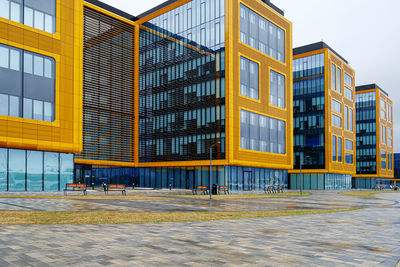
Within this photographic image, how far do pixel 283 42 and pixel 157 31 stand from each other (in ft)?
71.3

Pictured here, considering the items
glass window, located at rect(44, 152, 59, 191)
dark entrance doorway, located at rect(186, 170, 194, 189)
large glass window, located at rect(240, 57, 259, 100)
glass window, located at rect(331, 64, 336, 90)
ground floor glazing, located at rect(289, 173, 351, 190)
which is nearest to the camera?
glass window, located at rect(44, 152, 59, 191)

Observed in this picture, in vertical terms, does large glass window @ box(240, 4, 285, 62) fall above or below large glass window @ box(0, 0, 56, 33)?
above

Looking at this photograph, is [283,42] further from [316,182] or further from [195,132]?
[316,182]

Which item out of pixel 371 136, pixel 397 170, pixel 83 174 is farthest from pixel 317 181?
pixel 397 170

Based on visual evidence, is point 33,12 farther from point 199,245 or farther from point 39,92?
point 199,245

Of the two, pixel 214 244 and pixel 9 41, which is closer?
pixel 214 244

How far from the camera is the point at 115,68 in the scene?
60.8m

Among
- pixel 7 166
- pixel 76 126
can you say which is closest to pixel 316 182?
pixel 76 126

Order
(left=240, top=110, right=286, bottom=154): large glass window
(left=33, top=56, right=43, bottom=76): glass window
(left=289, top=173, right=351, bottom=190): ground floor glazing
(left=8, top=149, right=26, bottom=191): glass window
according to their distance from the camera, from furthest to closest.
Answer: (left=289, top=173, right=351, bottom=190): ground floor glazing → (left=240, top=110, right=286, bottom=154): large glass window → (left=33, top=56, right=43, bottom=76): glass window → (left=8, top=149, right=26, bottom=191): glass window

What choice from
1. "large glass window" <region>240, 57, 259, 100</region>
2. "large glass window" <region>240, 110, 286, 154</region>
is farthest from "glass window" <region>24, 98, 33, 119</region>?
"large glass window" <region>240, 57, 259, 100</region>

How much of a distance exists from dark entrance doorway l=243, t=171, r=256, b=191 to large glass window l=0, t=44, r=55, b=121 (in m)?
28.8

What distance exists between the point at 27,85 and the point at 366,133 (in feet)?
325

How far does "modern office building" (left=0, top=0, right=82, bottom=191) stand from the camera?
34.7 meters

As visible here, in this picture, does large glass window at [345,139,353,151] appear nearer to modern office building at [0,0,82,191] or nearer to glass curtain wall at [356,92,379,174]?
glass curtain wall at [356,92,379,174]
